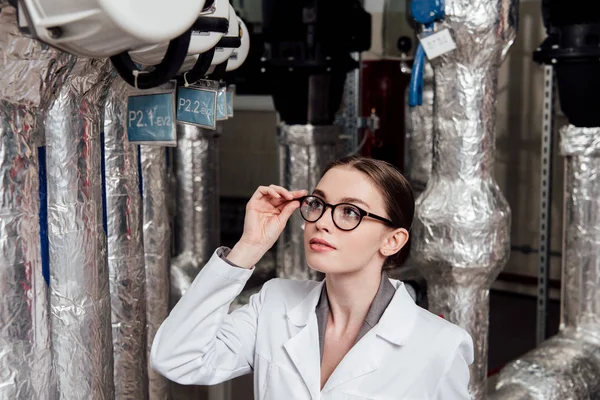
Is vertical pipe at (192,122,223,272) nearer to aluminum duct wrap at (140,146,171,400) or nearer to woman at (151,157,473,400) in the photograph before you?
aluminum duct wrap at (140,146,171,400)

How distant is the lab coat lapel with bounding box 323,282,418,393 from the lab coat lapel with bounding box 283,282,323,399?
22 mm

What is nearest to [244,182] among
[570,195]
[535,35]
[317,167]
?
[535,35]

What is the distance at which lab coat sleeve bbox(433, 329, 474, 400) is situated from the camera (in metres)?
1.19

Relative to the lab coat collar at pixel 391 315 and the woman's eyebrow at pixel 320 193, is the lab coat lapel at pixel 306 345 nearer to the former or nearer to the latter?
the lab coat collar at pixel 391 315

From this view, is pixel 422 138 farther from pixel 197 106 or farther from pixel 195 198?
pixel 197 106

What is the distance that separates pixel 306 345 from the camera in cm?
121

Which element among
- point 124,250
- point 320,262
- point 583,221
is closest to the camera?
point 320,262

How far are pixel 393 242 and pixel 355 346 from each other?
0.54ft

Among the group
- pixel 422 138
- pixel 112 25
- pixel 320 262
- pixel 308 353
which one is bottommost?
pixel 308 353

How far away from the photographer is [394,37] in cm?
376

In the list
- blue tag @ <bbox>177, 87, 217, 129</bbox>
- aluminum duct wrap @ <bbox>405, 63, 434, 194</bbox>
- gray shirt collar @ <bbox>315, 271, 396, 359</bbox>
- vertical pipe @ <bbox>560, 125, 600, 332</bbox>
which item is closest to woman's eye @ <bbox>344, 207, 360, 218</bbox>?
gray shirt collar @ <bbox>315, 271, 396, 359</bbox>

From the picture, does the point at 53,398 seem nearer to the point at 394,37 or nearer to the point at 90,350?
the point at 90,350

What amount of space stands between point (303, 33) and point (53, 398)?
154cm

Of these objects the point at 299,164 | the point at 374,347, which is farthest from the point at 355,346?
the point at 299,164
